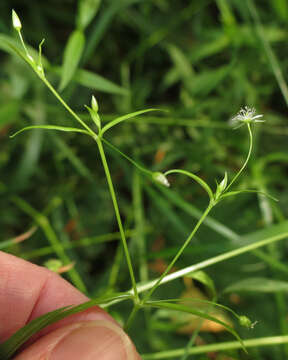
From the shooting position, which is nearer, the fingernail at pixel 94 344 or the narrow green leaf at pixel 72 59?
the fingernail at pixel 94 344

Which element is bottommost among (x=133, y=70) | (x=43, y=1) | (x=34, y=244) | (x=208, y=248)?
(x=34, y=244)

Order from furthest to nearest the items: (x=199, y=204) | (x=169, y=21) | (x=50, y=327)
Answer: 1. (x=169, y=21)
2. (x=199, y=204)
3. (x=50, y=327)

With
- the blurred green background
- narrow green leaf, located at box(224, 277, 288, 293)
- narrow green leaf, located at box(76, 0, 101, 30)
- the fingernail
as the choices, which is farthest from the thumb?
narrow green leaf, located at box(76, 0, 101, 30)

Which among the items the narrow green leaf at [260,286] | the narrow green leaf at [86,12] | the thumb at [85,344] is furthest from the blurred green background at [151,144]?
the thumb at [85,344]

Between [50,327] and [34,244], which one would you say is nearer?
[50,327]

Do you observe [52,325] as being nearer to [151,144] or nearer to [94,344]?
[94,344]

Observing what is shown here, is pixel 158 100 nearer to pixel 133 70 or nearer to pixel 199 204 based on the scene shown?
pixel 133 70

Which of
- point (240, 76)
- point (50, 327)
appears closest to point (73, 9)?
point (240, 76)

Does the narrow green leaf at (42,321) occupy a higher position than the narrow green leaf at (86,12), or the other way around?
the narrow green leaf at (86,12)

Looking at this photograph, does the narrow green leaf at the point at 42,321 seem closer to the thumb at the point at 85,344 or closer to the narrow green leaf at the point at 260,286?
the thumb at the point at 85,344
